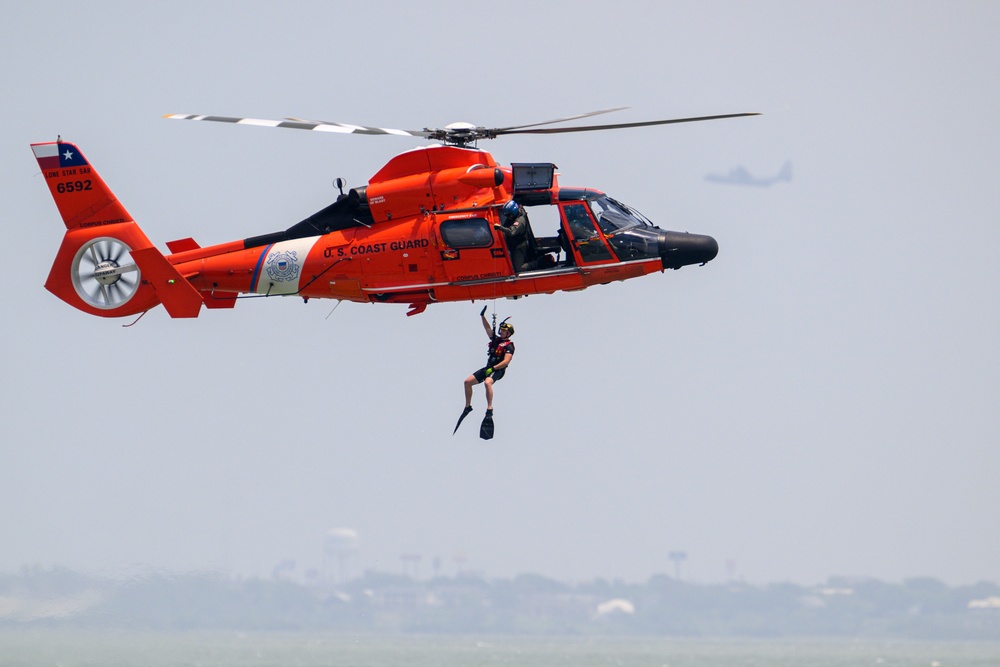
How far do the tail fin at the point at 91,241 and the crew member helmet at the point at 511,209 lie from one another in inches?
228

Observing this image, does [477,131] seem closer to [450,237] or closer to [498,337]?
[450,237]

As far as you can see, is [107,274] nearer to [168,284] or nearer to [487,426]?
[168,284]

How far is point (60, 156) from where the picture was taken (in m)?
27.3

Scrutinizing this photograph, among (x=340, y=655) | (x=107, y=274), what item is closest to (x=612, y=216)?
(x=107, y=274)

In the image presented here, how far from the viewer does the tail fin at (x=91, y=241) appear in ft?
87.6

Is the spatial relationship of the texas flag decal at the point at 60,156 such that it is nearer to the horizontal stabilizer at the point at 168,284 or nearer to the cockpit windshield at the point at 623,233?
the horizontal stabilizer at the point at 168,284

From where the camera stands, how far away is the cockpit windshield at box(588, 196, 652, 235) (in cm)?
2516

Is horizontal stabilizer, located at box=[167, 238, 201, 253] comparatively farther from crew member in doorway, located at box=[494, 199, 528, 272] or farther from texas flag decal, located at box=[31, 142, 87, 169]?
crew member in doorway, located at box=[494, 199, 528, 272]

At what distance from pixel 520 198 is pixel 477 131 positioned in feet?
5.02

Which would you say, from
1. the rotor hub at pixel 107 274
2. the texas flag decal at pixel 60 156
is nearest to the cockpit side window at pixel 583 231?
the rotor hub at pixel 107 274

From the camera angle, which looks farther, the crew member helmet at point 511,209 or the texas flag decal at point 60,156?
the texas flag decal at point 60,156

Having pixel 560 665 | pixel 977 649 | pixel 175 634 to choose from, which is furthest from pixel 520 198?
pixel 977 649

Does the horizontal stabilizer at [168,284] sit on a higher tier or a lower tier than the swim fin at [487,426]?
higher

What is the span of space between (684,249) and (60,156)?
38.2ft
